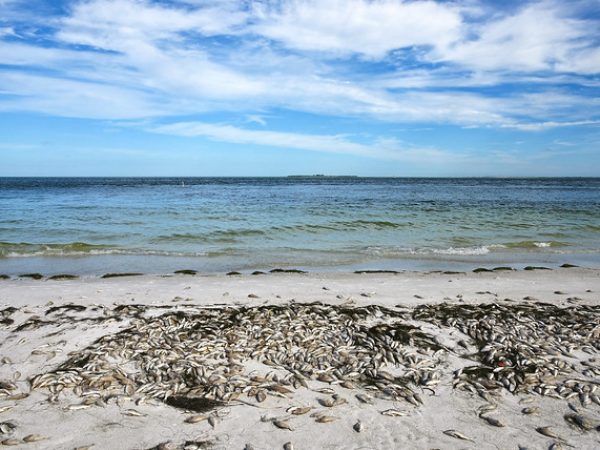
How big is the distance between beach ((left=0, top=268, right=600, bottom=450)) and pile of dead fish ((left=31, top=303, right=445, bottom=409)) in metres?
0.03

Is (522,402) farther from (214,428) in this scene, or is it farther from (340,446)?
(214,428)

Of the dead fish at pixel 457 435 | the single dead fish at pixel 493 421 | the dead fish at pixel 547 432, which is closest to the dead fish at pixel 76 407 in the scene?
the dead fish at pixel 457 435

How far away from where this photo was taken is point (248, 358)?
6582 millimetres

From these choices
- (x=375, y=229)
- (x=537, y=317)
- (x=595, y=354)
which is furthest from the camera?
(x=375, y=229)

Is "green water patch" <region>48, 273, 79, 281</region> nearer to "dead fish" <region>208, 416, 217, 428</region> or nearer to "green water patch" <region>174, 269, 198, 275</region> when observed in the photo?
"green water patch" <region>174, 269, 198, 275</region>

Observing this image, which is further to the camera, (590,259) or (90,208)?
(90,208)

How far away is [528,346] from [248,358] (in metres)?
4.77

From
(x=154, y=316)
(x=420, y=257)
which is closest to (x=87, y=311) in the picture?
(x=154, y=316)

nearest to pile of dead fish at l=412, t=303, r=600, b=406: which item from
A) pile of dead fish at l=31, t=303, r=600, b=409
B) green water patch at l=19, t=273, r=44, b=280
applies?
pile of dead fish at l=31, t=303, r=600, b=409

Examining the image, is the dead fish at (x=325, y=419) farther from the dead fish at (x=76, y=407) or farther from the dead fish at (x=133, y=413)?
the dead fish at (x=76, y=407)

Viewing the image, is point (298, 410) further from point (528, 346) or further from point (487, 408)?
point (528, 346)

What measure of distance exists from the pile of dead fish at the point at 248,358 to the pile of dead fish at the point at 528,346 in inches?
29.4

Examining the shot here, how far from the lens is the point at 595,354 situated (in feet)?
22.4

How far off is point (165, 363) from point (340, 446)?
9.96ft
